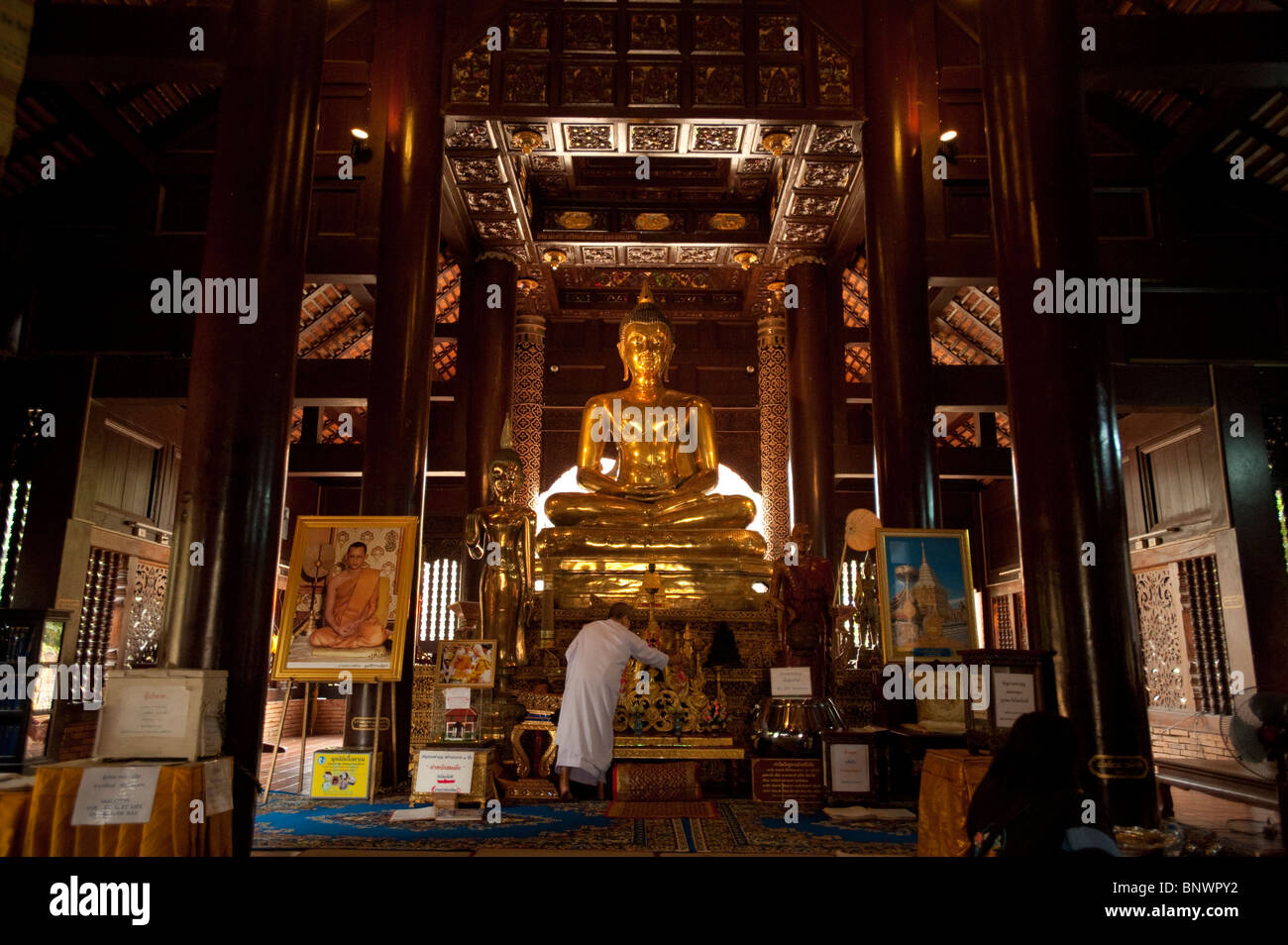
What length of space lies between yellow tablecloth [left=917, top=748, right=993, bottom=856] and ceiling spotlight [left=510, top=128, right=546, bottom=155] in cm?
673

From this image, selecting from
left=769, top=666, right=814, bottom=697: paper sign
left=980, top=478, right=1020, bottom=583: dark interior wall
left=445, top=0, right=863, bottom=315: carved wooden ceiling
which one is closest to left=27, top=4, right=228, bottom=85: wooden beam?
left=445, top=0, right=863, bottom=315: carved wooden ceiling

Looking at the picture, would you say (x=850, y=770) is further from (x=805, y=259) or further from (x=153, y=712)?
(x=805, y=259)

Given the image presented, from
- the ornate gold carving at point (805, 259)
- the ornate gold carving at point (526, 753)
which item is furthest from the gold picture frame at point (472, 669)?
the ornate gold carving at point (805, 259)

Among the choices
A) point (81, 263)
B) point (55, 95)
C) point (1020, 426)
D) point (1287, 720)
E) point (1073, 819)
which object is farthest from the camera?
point (81, 263)

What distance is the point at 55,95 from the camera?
24.2 ft

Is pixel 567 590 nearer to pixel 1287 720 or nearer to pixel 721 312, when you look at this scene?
pixel 1287 720

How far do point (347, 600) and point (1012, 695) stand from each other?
321cm

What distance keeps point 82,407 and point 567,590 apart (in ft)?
16.7

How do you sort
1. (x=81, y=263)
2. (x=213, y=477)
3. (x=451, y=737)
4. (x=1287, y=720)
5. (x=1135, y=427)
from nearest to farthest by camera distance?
(x=1287, y=720)
(x=213, y=477)
(x=451, y=737)
(x=81, y=263)
(x=1135, y=427)

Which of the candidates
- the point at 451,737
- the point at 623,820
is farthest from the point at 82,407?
the point at 623,820

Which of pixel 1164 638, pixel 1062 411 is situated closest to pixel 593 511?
pixel 1062 411

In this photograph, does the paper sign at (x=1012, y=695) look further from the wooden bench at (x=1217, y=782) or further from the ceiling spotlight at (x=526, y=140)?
the ceiling spotlight at (x=526, y=140)

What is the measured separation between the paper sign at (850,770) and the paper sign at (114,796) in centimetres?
310

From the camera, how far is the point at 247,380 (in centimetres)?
384
